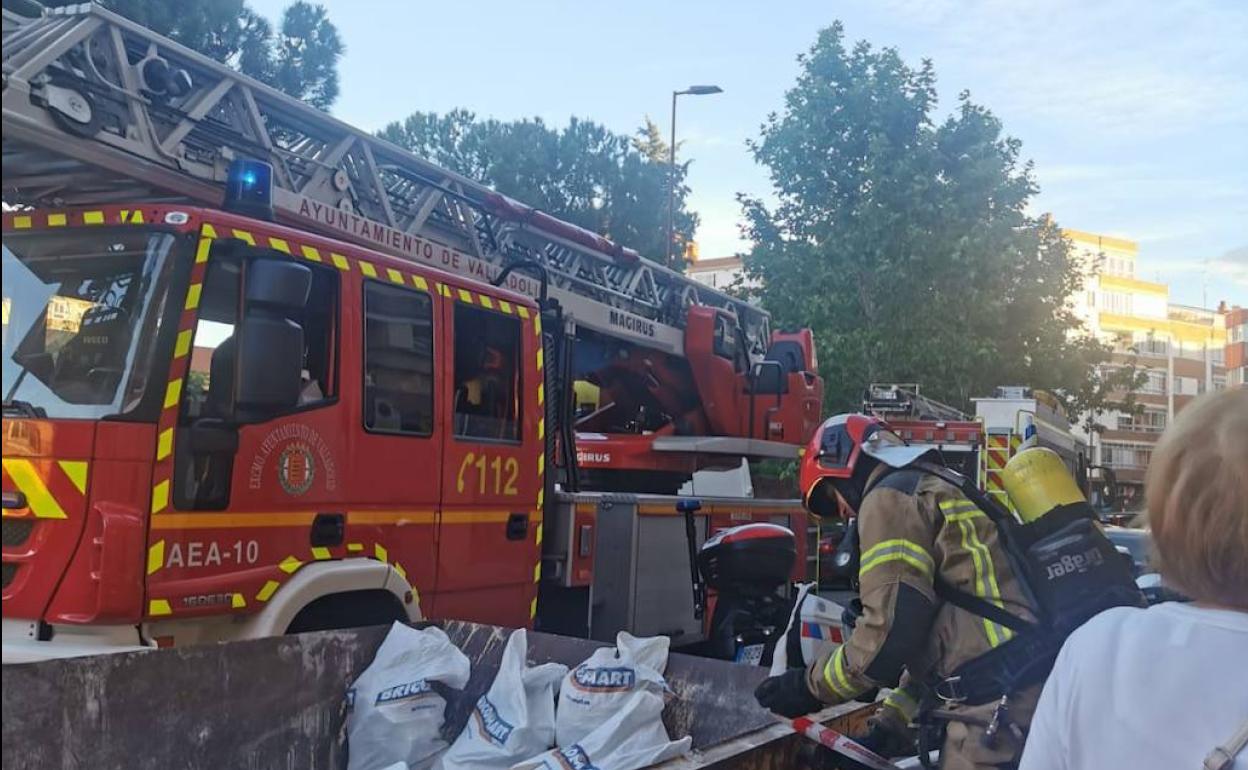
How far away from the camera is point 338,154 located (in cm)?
546

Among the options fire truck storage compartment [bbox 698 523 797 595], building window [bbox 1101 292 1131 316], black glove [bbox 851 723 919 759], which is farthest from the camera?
building window [bbox 1101 292 1131 316]

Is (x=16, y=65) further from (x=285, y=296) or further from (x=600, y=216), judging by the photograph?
(x=600, y=216)

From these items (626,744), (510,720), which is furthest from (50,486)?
(626,744)

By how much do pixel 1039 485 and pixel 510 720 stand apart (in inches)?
67.9

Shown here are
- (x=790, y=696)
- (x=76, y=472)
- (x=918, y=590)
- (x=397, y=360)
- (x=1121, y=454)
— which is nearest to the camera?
(x=918, y=590)

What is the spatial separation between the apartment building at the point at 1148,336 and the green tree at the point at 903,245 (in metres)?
48.5

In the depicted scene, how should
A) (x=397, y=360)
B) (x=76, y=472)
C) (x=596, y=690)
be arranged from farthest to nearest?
(x=397, y=360) → (x=76, y=472) → (x=596, y=690)

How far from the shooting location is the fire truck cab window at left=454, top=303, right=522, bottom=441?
5047mm

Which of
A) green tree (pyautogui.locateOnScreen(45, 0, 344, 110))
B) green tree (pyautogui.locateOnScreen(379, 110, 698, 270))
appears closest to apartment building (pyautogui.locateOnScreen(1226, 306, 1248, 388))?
green tree (pyautogui.locateOnScreen(379, 110, 698, 270))

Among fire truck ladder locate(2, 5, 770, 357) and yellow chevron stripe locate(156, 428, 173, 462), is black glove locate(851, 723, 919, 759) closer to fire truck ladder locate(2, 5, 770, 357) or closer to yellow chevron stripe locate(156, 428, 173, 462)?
yellow chevron stripe locate(156, 428, 173, 462)

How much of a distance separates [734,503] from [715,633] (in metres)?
0.95

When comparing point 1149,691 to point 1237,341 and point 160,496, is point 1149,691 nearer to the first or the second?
point 160,496

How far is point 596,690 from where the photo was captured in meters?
3.26

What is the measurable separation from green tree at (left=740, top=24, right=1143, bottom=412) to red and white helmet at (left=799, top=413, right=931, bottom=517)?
15.3m
